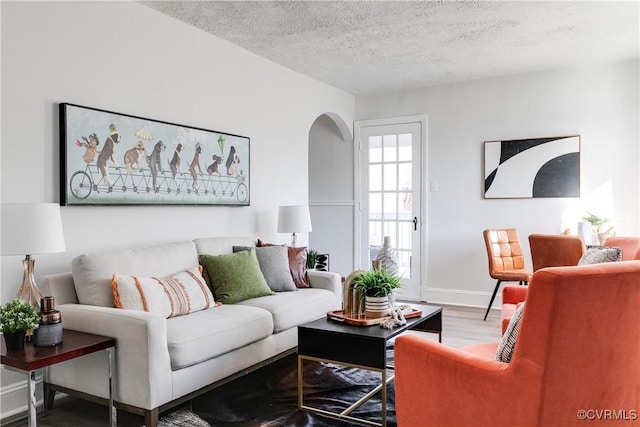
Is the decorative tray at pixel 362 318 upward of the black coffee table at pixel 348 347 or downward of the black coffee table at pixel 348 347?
upward

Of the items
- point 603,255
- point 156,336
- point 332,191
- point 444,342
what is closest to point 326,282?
point 444,342

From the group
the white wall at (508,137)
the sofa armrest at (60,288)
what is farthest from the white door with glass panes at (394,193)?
the sofa armrest at (60,288)

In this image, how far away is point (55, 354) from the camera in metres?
2.21

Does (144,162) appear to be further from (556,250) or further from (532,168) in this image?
(532,168)

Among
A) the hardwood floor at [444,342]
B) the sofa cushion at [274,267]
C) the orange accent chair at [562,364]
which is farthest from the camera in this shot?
the sofa cushion at [274,267]

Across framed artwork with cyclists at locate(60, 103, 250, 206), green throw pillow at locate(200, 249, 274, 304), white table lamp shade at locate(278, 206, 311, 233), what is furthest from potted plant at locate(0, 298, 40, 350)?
white table lamp shade at locate(278, 206, 311, 233)

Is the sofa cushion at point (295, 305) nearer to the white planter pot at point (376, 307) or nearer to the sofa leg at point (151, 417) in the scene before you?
the white planter pot at point (376, 307)

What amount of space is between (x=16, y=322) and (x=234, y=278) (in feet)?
4.72

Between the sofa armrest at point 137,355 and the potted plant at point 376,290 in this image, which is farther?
the potted plant at point 376,290

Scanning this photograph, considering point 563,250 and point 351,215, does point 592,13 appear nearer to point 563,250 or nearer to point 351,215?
point 563,250

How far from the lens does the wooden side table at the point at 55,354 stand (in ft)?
6.99

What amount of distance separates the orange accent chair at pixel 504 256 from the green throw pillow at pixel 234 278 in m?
2.31

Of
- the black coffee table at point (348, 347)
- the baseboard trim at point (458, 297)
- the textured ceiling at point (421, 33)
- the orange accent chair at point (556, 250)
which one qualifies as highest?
the textured ceiling at point (421, 33)

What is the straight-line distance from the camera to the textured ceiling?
3.52 metres
